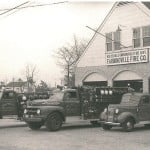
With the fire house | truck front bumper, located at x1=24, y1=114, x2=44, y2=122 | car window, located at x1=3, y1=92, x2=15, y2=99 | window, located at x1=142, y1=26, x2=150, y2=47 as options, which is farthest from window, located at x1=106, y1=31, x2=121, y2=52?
truck front bumper, located at x1=24, y1=114, x2=44, y2=122

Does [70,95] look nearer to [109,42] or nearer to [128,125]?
[128,125]

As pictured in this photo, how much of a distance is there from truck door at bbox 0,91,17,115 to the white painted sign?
34.9 ft

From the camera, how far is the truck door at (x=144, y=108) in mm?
20234

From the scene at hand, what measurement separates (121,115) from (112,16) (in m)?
15.4

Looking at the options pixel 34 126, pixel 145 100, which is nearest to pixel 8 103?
pixel 34 126

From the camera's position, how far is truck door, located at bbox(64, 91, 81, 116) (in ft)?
69.4

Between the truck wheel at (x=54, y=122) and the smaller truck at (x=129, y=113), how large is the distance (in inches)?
77.1

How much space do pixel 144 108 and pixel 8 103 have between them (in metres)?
7.30

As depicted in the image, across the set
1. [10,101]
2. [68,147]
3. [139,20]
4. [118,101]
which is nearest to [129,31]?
[139,20]

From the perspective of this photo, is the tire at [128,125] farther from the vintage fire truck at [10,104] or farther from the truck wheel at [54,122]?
the vintage fire truck at [10,104]

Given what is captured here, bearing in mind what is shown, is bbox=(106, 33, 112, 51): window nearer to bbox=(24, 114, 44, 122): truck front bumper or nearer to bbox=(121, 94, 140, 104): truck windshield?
bbox=(121, 94, 140, 104): truck windshield

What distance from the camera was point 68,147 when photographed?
1412cm

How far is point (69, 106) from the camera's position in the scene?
21203mm

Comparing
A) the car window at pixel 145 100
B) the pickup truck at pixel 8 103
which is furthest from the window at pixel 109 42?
the car window at pixel 145 100
